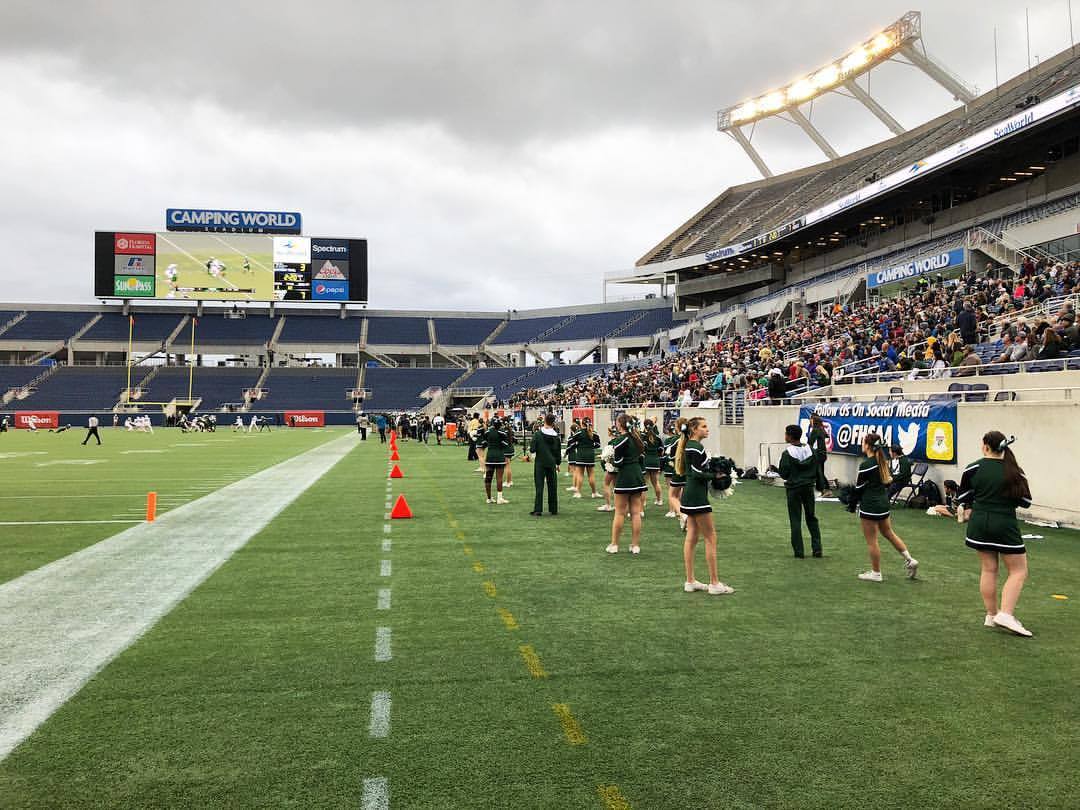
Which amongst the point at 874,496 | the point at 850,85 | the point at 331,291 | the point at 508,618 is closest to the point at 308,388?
the point at 331,291

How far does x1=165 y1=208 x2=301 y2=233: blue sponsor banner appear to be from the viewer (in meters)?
80.2

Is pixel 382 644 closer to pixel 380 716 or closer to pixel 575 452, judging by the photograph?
pixel 380 716

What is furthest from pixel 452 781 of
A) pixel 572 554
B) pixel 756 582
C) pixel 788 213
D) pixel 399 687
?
pixel 788 213

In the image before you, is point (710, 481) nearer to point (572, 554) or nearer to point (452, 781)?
point (572, 554)

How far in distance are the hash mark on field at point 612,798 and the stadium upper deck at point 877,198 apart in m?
32.4

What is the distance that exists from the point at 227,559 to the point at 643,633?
571 centimetres

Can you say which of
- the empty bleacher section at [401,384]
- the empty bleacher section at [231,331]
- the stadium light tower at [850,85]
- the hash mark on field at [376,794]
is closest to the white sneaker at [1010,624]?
the hash mark on field at [376,794]

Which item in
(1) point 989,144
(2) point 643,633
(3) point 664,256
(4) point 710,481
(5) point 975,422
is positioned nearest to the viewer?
(2) point 643,633

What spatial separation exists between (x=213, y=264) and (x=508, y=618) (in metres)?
80.6

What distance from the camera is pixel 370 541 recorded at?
1137cm

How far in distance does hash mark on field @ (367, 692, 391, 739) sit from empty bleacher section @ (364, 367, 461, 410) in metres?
71.4

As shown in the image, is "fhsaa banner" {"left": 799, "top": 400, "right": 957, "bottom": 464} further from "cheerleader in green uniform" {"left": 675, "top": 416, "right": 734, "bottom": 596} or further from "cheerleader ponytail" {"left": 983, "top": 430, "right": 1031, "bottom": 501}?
"cheerleader ponytail" {"left": 983, "top": 430, "right": 1031, "bottom": 501}

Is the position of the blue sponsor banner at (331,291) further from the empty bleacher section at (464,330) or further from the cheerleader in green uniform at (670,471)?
the cheerleader in green uniform at (670,471)

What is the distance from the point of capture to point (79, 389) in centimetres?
7288
